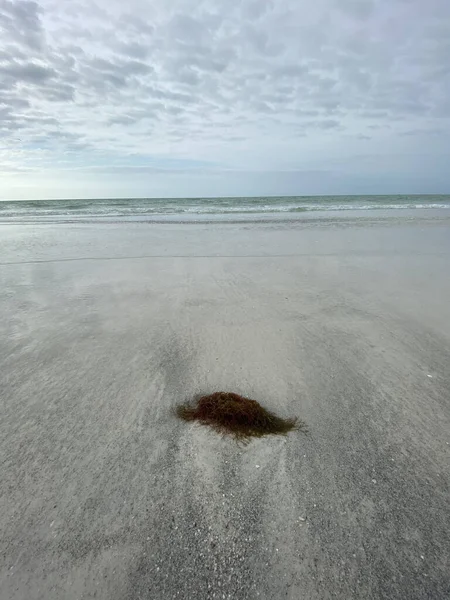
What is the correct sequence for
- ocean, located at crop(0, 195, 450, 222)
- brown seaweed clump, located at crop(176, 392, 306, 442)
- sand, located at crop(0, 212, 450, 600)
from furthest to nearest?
1. ocean, located at crop(0, 195, 450, 222)
2. brown seaweed clump, located at crop(176, 392, 306, 442)
3. sand, located at crop(0, 212, 450, 600)

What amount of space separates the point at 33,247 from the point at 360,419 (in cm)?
1129

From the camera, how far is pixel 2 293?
6.15 meters

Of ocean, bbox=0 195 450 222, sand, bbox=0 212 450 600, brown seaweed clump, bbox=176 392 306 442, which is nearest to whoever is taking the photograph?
sand, bbox=0 212 450 600

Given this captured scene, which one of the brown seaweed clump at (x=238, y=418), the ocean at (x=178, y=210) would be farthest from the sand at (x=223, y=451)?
the ocean at (x=178, y=210)

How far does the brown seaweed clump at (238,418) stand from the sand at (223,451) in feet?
0.32

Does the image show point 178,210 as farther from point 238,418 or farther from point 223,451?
point 223,451

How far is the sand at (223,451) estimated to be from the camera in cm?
175

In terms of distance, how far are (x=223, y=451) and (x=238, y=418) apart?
32 centimetres

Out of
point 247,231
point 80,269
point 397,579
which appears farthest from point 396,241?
point 397,579

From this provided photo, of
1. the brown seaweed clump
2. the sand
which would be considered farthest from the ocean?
the brown seaweed clump

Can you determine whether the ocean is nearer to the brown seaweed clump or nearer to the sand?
the sand

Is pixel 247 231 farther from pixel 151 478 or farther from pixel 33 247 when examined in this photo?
pixel 151 478

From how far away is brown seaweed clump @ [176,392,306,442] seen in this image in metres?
2.67

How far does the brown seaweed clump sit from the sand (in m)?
0.10
